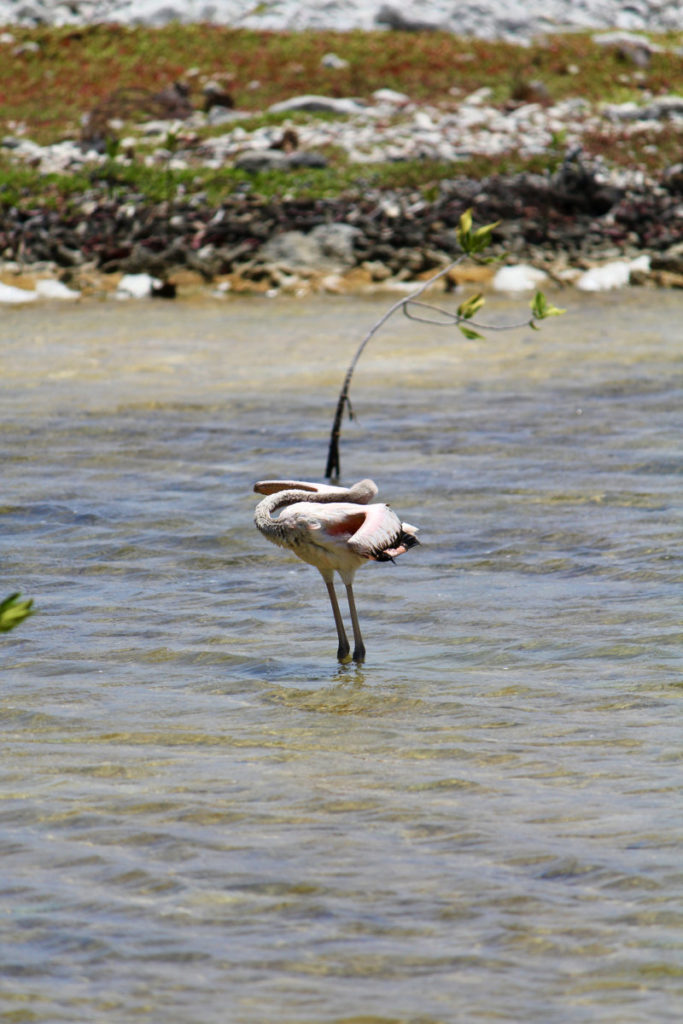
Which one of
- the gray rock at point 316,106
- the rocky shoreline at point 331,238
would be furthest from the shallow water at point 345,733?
the gray rock at point 316,106

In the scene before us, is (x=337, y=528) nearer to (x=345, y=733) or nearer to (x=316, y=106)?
(x=345, y=733)

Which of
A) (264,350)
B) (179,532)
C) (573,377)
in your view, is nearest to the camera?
(179,532)

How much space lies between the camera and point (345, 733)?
5.62m

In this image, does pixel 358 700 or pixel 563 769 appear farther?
pixel 358 700

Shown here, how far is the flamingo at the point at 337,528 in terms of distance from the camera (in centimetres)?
583

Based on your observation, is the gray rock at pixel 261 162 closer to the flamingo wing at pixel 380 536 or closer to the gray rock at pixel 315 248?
the gray rock at pixel 315 248

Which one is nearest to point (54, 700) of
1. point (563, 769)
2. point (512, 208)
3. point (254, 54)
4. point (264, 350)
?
point (563, 769)

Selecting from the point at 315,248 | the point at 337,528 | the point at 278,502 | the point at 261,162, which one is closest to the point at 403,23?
the point at 261,162

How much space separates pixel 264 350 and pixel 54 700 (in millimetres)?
10816

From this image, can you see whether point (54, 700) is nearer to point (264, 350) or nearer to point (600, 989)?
point (600, 989)

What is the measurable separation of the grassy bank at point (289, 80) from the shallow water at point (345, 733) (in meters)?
13.7

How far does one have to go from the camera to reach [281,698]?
604cm

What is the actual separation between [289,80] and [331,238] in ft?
Result: 45.4

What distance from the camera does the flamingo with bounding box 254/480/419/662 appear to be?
5.83 meters
